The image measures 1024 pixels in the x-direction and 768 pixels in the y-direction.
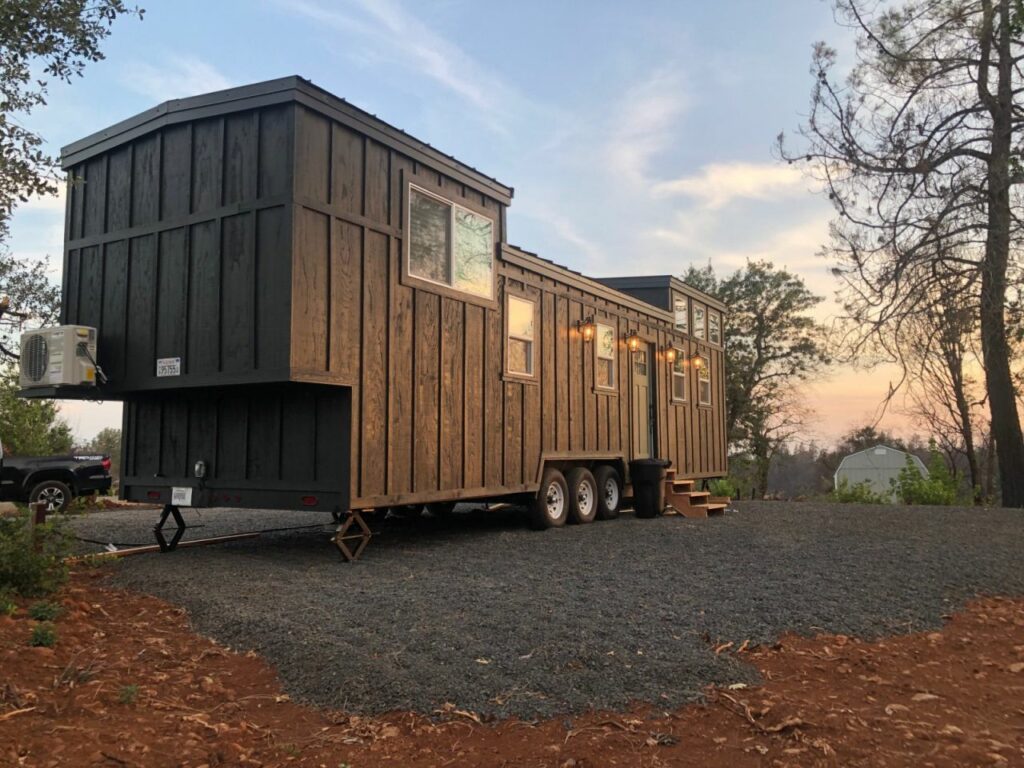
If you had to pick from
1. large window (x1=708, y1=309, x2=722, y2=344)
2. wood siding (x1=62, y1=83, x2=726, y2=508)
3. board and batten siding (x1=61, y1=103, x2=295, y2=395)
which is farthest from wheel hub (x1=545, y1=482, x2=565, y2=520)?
large window (x1=708, y1=309, x2=722, y2=344)

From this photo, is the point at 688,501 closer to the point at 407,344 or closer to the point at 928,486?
the point at 407,344

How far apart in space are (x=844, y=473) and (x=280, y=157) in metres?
36.2

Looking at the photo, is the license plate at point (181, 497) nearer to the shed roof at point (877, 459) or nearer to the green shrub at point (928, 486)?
the green shrub at point (928, 486)

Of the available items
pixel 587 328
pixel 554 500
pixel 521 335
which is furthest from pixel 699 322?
pixel 521 335

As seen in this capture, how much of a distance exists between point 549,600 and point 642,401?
7.51m

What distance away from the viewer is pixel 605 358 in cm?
1098

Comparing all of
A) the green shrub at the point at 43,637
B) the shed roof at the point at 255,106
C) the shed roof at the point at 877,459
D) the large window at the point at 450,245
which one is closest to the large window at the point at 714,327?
the large window at the point at 450,245

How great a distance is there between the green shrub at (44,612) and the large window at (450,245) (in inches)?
159

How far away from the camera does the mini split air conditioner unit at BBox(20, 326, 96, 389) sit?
6395 mm

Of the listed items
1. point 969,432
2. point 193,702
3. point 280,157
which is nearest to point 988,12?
point 280,157

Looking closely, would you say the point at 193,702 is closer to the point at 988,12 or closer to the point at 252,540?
the point at 252,540

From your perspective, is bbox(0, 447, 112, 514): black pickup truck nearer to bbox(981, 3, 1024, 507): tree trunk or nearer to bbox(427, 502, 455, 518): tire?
bbox(427, 502, 455, 518): tire

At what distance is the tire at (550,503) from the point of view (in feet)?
29.9

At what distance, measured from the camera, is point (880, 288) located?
32.8 ft
